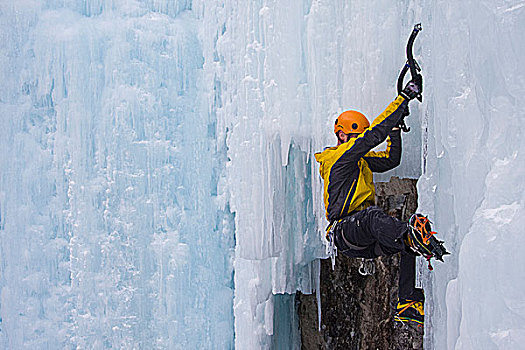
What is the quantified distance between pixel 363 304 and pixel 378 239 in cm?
146

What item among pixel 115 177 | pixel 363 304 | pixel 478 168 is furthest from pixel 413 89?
pixel 115 177

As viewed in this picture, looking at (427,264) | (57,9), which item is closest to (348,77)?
(427,264)

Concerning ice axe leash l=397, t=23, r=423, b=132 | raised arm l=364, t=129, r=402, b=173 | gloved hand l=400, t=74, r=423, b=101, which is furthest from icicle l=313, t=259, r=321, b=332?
gloved hand l=400, t=74, r=423, b=101

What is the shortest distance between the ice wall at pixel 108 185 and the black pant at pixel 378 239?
3473 millimetres

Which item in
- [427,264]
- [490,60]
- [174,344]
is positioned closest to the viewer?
[490,60]

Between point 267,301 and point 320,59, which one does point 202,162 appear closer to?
point 267,301

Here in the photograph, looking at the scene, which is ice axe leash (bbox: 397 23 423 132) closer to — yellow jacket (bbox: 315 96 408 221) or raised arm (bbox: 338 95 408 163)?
raised arm (bbox: 338 95 408 163)

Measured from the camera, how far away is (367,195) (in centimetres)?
312

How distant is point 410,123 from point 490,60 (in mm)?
1466

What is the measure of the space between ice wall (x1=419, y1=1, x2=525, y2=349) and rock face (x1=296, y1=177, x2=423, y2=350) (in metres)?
1.63

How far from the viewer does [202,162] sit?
6.46 m

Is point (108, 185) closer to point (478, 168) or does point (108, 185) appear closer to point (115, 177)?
point (115, 177)

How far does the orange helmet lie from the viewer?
10.2ft

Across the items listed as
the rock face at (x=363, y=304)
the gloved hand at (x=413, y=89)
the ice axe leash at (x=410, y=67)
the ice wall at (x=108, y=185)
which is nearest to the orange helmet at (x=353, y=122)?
the ice axe leash at (x=410, y=67)
